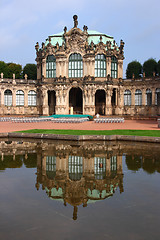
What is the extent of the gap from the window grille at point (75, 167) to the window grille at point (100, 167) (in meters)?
0.67

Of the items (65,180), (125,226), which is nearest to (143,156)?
(65,180)

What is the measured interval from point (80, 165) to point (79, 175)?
1777 millimetres

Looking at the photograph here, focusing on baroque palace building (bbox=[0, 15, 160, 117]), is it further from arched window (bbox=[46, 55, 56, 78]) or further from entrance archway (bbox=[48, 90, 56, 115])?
entrance archway (bbox=[48, 90, 56, 115])

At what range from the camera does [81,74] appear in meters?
68.3

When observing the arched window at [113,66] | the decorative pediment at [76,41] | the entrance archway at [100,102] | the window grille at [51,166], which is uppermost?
the decorative pediment at [76,41]

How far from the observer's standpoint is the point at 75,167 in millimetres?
12109

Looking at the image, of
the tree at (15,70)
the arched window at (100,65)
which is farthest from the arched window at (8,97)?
the arched window at (100,65)

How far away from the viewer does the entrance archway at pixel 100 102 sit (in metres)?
73.3

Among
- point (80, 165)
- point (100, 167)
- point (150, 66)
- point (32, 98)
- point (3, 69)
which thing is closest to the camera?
point (100, 167)

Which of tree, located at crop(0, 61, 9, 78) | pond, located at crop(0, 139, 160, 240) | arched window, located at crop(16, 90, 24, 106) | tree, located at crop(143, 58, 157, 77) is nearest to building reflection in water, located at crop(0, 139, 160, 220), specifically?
pond, located at crop(0, 139, 160, 240)

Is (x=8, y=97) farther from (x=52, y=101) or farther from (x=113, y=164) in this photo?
(x=113, y=164)

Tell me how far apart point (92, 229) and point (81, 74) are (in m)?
63.9

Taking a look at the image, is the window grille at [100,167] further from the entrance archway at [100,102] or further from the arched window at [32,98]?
the arched window at [32,98]

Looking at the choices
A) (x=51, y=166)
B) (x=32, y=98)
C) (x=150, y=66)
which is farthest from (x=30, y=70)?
(x=51, y=166)
